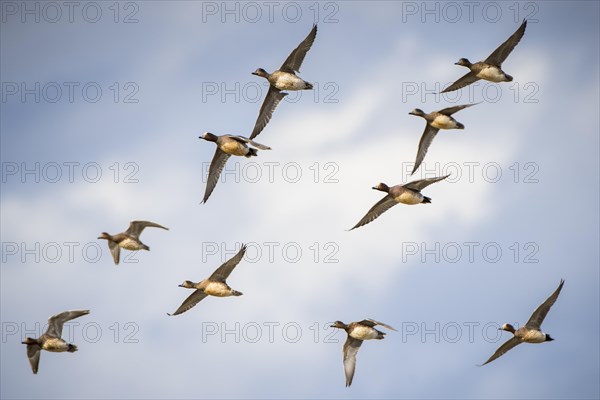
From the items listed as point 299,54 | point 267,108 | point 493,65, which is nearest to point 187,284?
point 267,108

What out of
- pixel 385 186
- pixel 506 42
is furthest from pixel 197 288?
pixel 506 42

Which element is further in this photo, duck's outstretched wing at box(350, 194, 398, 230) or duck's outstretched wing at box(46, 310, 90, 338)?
duck's outstretched wing at box(350, 194, 398, 230)

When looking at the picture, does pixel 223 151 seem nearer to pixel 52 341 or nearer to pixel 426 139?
pixel 426 139

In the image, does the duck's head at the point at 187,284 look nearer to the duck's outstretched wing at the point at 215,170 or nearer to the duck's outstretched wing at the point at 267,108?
the duck's outstretched wing at the point at 215,170

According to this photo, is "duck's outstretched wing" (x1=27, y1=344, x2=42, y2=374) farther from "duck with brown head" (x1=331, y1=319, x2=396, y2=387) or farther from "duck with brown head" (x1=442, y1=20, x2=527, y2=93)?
"duck with brown head" (x1=442, y1=20, x2=527, y2=93)

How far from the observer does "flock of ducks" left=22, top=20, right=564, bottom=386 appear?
116 feet

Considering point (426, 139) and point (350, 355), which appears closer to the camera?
point (350, 355)

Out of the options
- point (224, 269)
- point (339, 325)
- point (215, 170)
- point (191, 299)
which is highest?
point (215, 170)

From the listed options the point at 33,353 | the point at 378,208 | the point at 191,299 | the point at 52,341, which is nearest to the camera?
the point at 52,341

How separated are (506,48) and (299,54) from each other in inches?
290

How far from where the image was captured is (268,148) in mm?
34438

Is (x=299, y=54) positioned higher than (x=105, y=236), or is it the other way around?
(x=299, y=54)

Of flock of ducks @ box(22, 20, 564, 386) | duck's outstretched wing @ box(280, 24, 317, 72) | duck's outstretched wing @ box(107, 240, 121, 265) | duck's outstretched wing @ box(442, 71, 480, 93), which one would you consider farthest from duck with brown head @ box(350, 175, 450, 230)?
duck's outstretched wing @ box(107, 240, 121, 265)

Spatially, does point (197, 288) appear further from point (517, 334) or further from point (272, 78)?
point (517, 334)
